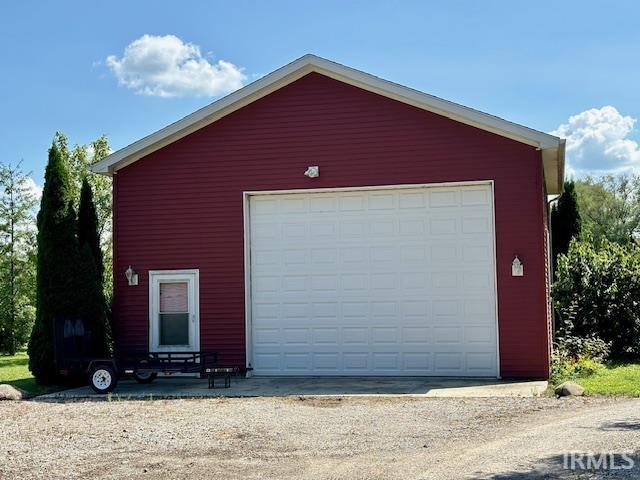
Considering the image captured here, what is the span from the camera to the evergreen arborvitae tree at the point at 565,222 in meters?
25.1

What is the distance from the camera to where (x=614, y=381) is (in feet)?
43.8

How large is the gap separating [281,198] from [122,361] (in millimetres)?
3991

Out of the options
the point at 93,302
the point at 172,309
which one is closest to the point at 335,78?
the point at 172,309

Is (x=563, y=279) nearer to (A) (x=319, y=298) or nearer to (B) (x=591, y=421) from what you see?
(A) (x=319, y=298)

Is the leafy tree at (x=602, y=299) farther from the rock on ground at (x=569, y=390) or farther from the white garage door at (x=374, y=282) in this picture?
the rock on ground at (x=569, y=390)

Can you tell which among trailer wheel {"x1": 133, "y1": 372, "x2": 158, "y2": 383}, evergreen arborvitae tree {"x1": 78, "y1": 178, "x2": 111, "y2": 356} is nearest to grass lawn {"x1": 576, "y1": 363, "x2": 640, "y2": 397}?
trailer wheel {"x1": 133, "y1": 372, "x2": 158, "y2": 383}

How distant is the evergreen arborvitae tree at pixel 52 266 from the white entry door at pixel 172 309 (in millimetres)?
1475

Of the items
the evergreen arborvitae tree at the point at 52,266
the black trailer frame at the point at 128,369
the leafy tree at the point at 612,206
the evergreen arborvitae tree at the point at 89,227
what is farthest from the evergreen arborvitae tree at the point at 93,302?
the leafy tree at the point at 612,206

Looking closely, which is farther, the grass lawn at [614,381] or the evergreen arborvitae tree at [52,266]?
the evergreen arborvitae tree at [52,266]

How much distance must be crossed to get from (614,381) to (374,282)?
4.23 m

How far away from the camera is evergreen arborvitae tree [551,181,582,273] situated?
2506cm

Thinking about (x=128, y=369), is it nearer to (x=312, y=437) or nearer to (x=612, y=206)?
(x=312, y=437)

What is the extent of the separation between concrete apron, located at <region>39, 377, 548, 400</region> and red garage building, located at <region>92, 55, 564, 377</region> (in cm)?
50

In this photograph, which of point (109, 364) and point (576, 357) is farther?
point (576, 357)
